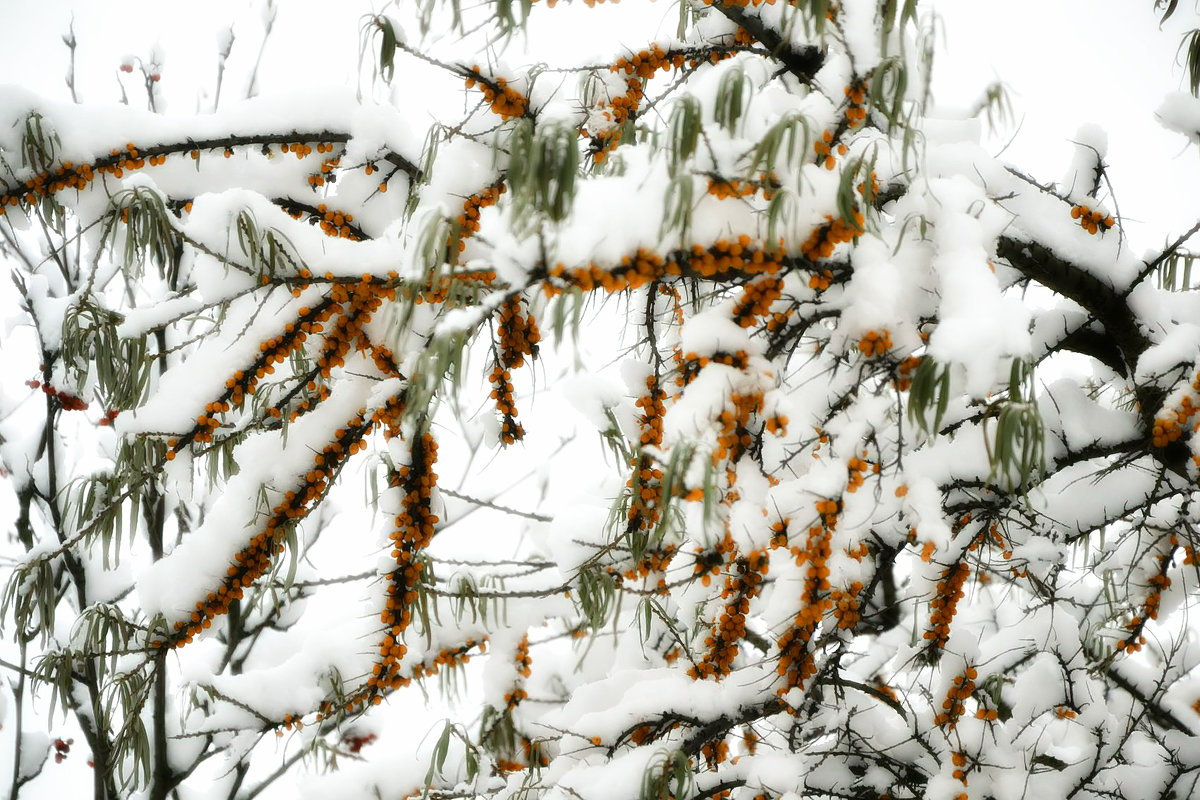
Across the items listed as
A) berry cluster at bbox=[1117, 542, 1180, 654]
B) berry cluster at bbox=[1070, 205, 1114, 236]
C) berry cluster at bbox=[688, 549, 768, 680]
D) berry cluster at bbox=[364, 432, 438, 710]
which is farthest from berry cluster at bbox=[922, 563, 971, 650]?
berry cluster at bbox=[364, 432, 438, 710]

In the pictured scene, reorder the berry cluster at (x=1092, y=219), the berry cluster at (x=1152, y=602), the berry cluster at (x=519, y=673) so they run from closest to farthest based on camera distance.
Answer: the berry cluster at (x=1092, y=219)
the berry cluster at (x=1152, y=602)
the berry cluster at (x=519, y=673)

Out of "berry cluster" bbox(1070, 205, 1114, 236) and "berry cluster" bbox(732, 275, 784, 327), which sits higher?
"berry cluster" bbox(1070, 205, 1114, 236)

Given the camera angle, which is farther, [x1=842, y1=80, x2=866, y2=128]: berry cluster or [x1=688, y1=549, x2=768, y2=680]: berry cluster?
[x1=688, y1=549, x2=768, y2=680]: berry cluster

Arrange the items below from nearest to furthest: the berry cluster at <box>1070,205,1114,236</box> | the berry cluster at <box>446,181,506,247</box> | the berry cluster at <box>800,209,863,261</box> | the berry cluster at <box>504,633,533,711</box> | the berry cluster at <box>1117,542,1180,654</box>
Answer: the berry cluster at <box>800,209,863,261</box> → the berry cluster at <box>446,181,506,247</box> → the berry cluster at <box>1070,205,1114,236</box> → the berry cluster at <box>1117,542,1180,654</box> → the berry cluster at <box>504,633,533,711</box>

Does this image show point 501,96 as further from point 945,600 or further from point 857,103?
point 945,600

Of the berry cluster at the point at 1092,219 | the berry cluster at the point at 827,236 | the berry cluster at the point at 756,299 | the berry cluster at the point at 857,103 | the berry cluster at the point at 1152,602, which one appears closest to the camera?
the berry cluster at the point at 827,236

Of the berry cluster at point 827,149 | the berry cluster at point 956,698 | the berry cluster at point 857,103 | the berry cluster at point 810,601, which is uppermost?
the berry cluster at point 857,103

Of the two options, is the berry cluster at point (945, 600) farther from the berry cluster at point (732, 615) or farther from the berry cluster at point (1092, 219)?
the berry cluster at point (1092, 219)

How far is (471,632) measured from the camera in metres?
2.45

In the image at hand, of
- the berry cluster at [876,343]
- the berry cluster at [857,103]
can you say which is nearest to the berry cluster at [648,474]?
the berry cluster at [876,343]

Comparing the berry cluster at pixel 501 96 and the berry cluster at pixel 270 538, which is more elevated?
the berry cluster at pixel 501 96

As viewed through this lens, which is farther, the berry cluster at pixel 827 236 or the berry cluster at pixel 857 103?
the berry cluster at pixel 857 103

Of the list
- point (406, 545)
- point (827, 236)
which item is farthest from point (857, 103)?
point (406, 545)

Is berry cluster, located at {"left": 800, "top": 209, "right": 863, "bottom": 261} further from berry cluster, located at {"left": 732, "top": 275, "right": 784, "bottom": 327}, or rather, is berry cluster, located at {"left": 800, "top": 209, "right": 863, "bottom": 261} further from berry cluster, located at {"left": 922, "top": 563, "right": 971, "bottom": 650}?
berry cluster, located at {"left": 922, "top": 563, "right": 971, "bottom": 650}
